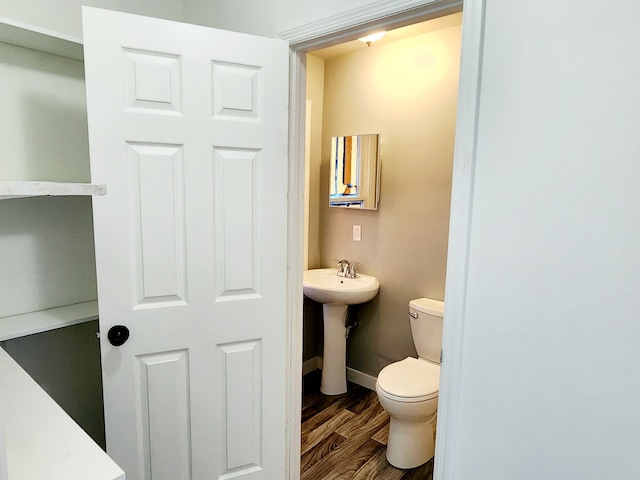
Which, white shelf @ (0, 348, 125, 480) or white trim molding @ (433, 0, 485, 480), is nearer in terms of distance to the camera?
white shelf @ (0, 348, 125, 480)

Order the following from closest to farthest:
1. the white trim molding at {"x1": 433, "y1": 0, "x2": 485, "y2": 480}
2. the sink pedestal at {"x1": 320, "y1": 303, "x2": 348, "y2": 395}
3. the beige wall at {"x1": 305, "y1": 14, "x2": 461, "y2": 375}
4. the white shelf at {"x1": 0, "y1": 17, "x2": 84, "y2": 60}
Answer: the white trim molding at {"x1": 433, "y1": 0, "x2": 485, "y2": 480}
the white shelf at {"x1": 0, "y1": 17, "x2": 84, "y2": 60}
the beige wall at {"x1": 305, "y1": 14, "x2": 461, "y2": 375}
the sink pedestal at {"x1": 320, "y1": 303, "x2": 348, "y2": 395}

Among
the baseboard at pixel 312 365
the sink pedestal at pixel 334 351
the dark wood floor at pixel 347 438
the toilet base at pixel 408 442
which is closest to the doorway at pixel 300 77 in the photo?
the dark wood floor at pixel 347 438

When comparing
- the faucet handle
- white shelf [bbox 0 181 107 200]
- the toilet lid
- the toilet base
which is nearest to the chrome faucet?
the faucet handle

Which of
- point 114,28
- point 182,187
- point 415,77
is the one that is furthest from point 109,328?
point 415,77

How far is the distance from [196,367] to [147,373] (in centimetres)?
17

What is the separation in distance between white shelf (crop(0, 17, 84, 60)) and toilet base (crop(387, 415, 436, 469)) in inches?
84.3

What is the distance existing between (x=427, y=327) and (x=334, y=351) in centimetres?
76

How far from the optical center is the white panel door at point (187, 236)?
1335mm

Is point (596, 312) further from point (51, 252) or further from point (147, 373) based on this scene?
point (51, 252)

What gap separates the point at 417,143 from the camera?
96.7 inches

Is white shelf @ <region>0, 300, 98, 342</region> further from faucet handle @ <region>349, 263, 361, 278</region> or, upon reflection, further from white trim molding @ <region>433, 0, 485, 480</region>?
faucet handle @ <region>349, 263, 361, 278</region>

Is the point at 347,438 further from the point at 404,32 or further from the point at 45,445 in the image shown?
the point at 404,32

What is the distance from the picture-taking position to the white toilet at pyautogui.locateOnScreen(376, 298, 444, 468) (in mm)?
1989

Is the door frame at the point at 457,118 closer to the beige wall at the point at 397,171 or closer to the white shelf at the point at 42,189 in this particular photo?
the white shelf at the point at 42,189
